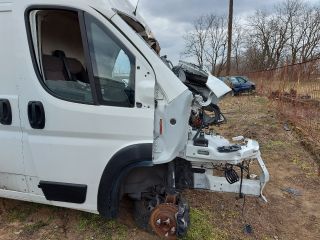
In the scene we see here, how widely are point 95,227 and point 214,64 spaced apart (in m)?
55.1

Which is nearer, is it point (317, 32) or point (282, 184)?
point (282, 184)

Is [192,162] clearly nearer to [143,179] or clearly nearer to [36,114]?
[143,179]

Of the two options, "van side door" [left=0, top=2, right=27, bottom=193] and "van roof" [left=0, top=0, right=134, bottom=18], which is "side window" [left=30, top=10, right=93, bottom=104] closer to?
"van roof" [left=0, top=0, right=134, bottom=18]

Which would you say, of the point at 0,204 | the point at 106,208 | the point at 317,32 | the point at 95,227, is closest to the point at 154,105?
the point at 106,208

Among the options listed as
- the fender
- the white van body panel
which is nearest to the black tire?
the fender

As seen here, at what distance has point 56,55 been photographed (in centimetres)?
371

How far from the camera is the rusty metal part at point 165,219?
3.09 meters

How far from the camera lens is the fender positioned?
300cm

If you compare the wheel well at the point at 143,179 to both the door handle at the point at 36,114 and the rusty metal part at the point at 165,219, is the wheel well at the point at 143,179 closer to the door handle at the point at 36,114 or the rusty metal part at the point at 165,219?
the rusty metal part at the point at 165,219

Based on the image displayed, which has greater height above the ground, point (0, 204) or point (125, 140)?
point (125, 140)

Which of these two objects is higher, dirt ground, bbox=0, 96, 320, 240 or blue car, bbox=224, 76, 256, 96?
blue car, bbox=224, 76, 256, 96

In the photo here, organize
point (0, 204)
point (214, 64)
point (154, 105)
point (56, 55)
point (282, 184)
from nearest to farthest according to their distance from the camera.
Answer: point (154, 105) → point (56, 55) → point (0, 204) → point (282, 184) → point (214, 64)

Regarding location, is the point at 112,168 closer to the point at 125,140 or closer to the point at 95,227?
the point at 125,140

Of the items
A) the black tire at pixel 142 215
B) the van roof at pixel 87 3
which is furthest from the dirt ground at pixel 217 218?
the van roof at pixel 87 3
